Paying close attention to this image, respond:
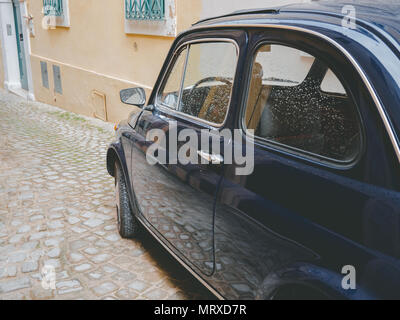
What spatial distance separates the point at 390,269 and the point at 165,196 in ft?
5.57

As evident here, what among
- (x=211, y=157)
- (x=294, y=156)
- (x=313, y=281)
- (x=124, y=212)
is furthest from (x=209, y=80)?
(x=124, y=212)

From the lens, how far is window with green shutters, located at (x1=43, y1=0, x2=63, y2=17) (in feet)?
32.9

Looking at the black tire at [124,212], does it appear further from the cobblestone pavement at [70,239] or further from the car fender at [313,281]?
the car fender at [313,281]

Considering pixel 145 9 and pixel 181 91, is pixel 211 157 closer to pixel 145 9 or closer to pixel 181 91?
pixel 181 91

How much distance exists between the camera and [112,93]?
8.47 metres

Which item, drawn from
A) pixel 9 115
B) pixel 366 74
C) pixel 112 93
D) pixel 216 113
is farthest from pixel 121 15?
pixel 366 74

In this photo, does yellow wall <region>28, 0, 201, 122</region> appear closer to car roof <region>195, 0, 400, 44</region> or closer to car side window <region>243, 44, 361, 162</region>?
car roof <region>195, 0, 400, 44</region>

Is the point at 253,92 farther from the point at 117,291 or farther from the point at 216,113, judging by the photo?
the point at 117,291

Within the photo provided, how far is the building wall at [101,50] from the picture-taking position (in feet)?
21.7

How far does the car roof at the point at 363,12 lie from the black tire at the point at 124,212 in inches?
75.8

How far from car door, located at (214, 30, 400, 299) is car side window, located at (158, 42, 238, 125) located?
0.23 meters
